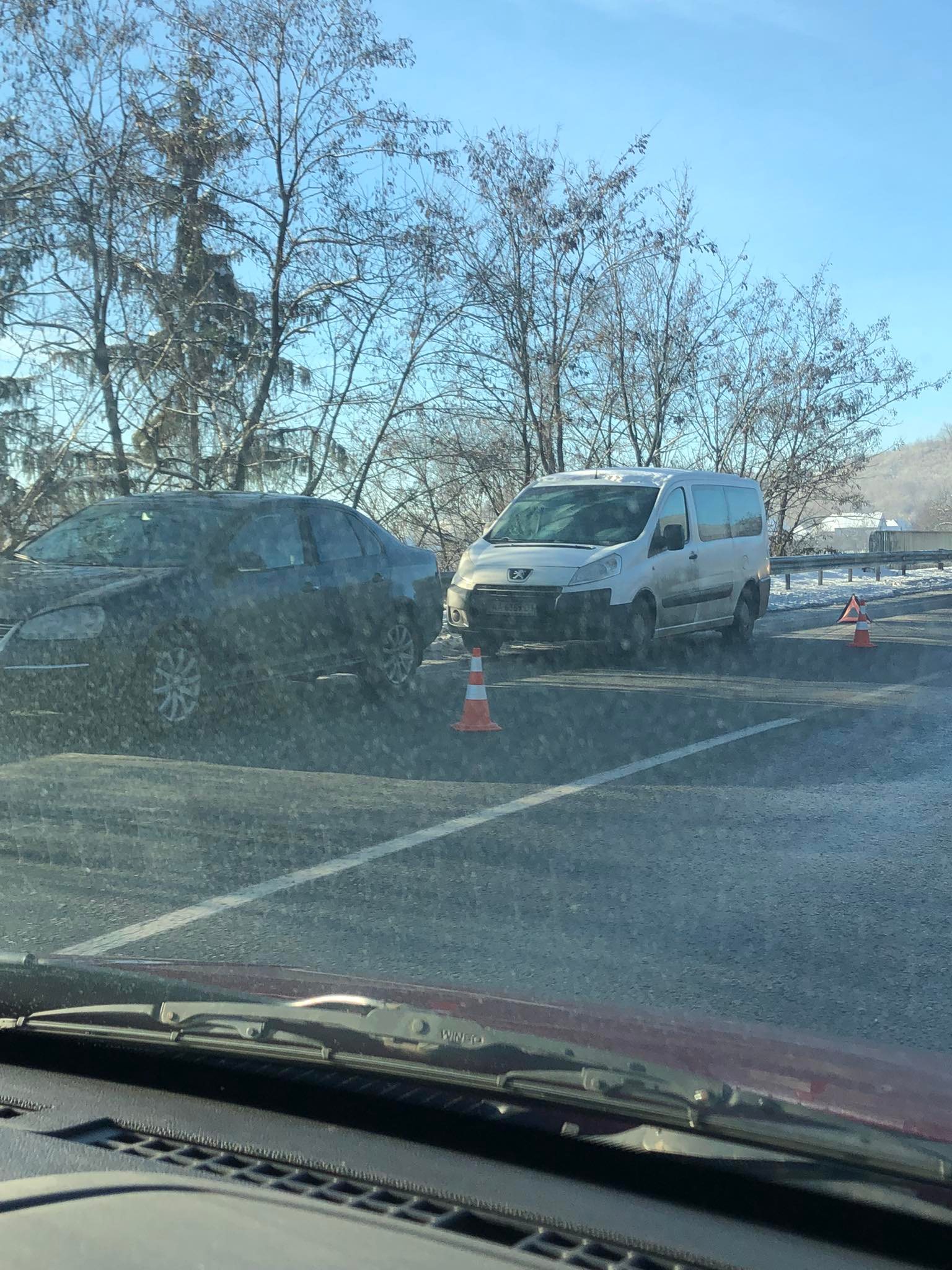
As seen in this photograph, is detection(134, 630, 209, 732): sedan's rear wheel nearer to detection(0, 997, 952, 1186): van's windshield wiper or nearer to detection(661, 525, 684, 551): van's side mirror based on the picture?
detection(0, 997, 952, 1186): van's windshield wiper

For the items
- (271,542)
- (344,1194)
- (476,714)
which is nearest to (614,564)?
(476,714)

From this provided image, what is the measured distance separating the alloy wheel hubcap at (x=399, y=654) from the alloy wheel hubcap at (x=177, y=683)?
205 centimetres

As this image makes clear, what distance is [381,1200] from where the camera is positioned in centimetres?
177

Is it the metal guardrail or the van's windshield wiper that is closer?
the van's windshield wiper

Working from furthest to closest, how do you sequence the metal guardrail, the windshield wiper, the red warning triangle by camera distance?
the metal guardrail, the red warning triangle, the windshield wiper

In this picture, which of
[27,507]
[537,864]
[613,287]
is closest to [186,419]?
[27,507]

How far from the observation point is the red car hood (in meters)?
1.94

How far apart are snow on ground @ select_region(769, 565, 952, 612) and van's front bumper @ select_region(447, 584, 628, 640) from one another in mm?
9333

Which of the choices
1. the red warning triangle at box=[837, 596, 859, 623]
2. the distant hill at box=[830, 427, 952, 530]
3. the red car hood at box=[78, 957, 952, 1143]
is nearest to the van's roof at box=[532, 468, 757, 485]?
the red warning triangle at box=[837, 596, 859, 623]

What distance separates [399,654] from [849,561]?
64.3ft

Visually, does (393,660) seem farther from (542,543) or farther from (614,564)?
(542,543)

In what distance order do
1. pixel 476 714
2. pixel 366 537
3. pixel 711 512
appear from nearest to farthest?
1. pixel 476 714
2. pixel 366 537
3. pixel 711 512

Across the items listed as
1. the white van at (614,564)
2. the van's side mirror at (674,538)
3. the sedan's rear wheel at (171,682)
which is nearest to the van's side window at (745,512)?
the white van at (614,564)

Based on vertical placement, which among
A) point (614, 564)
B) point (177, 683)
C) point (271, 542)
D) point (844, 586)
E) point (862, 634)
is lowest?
point (862, 634)
